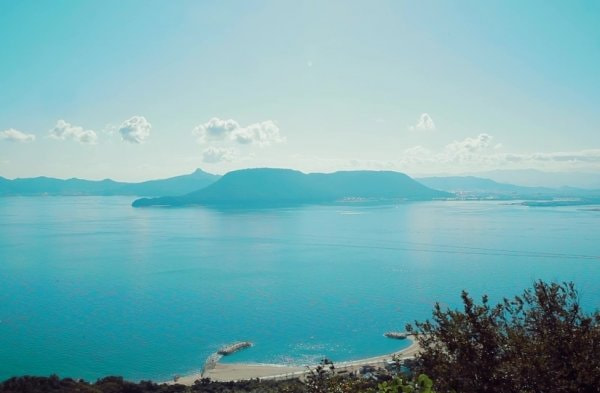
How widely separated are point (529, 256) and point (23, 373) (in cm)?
3741

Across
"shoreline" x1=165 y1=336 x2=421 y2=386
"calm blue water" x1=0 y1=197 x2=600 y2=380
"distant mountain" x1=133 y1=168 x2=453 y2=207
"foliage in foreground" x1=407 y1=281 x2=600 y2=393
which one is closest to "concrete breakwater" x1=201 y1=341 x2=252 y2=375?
"shoreline" x1=165 y1=336 x2=421 y2=386

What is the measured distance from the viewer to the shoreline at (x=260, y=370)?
16812 mm

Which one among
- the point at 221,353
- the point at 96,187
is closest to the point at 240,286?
the point at 221,353

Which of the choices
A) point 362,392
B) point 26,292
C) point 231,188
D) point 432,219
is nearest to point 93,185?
point 231,188

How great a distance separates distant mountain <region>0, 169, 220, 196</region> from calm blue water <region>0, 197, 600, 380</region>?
4881 inches

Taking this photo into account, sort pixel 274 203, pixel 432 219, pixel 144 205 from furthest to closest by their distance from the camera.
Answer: pixel 274 203 → pixel 144 205 → pixel 432 219

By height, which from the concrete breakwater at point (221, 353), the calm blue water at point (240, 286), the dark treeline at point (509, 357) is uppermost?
the dark treeline at point (509, 357)

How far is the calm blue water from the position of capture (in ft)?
65.5

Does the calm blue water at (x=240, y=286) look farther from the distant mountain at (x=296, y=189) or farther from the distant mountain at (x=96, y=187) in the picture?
the distant mountain at (x=96, y=187)

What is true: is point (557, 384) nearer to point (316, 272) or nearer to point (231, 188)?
point (316, 272)

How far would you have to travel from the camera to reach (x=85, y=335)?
71.1ft

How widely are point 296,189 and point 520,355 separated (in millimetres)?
136197

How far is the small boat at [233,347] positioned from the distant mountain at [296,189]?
9853 centimetres

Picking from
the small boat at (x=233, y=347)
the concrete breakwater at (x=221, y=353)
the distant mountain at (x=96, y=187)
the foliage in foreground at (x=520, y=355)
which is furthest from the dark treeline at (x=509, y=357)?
the distant mountain at (x=96, y=187)
